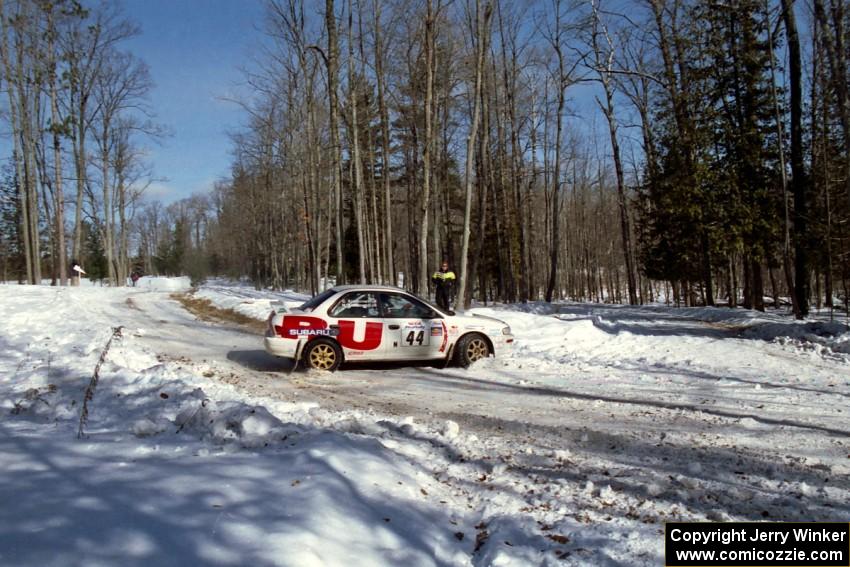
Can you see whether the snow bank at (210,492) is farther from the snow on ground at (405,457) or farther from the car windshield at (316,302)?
the car windshield at (316,302)

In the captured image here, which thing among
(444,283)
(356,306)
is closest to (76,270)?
(444,283)

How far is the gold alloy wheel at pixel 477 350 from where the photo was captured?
9750mm

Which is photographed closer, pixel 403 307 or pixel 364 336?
pixel 364 336

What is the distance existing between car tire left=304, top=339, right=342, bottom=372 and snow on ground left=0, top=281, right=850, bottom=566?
0.89 ft

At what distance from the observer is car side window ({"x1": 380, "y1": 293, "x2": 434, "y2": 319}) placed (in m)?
9.45

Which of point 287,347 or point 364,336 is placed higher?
point 364,336

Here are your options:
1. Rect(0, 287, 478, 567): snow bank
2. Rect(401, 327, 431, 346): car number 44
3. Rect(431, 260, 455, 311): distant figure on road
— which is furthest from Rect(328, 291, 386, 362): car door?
Rect(431, 260, 455, 311): distant figure on road

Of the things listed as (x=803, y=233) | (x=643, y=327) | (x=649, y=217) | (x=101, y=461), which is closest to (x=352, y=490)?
(x=101, y=461)

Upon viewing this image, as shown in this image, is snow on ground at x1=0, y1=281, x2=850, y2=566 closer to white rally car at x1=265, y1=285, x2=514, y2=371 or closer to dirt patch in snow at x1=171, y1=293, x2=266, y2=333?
white rally car at x1=265, y1=285, x2=514, y2=371

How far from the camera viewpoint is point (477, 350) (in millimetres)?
9828

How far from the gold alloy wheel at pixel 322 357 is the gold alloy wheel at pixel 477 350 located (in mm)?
2485

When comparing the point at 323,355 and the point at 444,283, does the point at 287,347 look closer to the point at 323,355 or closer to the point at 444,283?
the point at 323,355

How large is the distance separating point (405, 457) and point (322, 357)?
4.82 metres

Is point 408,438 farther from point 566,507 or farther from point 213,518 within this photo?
point 213,518
